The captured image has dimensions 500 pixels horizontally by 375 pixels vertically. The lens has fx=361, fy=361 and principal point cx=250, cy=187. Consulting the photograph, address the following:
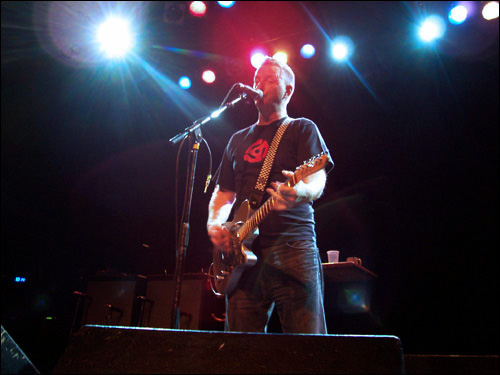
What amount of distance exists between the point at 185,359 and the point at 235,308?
101cm

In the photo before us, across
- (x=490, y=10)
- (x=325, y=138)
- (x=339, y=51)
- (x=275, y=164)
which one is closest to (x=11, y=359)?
(x=275, y=164)

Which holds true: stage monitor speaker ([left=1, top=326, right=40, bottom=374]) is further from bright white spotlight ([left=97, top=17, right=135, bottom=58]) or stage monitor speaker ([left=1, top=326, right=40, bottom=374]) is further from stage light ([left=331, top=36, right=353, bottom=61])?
stage light ([left=331, top=36, right=353, bottom=61])

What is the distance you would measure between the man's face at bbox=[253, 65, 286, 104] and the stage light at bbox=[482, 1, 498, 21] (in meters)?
2.90

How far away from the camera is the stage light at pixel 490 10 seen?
379 centimetres

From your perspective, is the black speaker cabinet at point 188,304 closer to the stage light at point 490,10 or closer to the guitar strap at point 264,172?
the guitar strap at point 264,172

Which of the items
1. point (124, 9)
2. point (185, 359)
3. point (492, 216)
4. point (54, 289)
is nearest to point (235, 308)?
A: point (185, 359)

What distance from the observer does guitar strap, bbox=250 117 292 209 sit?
209cm

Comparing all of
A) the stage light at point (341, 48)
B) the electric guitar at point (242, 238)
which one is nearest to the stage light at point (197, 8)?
the stage light at point (341, 48)

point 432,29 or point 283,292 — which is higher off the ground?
point 432,29

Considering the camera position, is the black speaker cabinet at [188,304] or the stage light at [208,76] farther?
the black speaker cabinet at [188,304]

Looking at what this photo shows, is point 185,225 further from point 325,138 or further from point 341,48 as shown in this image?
point 325,138

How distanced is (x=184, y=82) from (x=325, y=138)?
228 cm

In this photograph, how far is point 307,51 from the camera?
482 centimetres

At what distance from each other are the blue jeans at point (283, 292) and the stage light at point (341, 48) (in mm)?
3590
